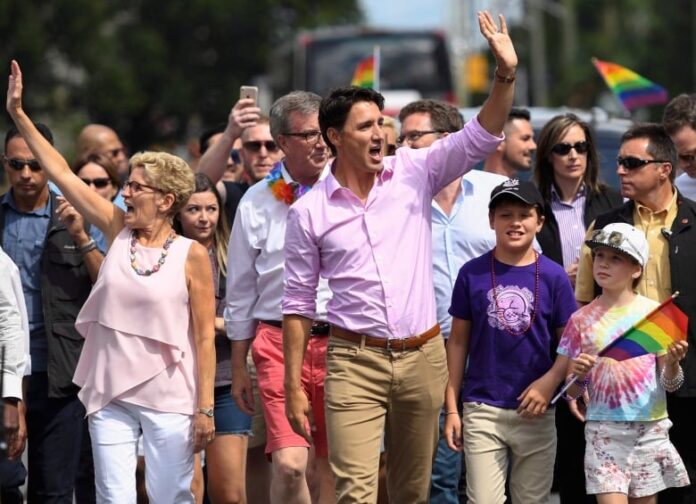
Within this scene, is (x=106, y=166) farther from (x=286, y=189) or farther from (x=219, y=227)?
(x=286, y=189)

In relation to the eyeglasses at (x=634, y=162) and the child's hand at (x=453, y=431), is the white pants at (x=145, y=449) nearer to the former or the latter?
the child's hand at (x=453, y=431)

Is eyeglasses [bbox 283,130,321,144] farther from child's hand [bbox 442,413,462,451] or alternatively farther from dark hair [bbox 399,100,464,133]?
child's hand [bbox 442,413,462,451]

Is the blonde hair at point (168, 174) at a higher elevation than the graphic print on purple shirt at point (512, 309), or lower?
higher

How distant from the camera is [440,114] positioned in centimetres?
868

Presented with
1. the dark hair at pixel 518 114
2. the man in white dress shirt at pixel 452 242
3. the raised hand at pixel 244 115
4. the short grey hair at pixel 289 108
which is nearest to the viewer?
the short grey hair at pixel 289 108

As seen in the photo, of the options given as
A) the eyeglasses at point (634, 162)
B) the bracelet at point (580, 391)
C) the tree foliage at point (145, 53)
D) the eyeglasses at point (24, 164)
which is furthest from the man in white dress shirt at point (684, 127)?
the tree foliage at point (145, 53)

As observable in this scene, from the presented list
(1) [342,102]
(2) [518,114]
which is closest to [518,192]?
(1) [342,102]

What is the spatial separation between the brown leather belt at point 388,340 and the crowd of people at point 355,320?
14 mm

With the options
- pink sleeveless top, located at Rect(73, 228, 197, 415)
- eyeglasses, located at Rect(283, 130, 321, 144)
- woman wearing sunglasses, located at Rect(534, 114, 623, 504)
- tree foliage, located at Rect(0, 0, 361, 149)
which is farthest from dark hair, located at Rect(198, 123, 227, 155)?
tree foliage, located at Rect(0, 0, 361, 149)

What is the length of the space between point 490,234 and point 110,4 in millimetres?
38139

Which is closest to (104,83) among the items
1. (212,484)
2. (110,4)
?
(110,4)

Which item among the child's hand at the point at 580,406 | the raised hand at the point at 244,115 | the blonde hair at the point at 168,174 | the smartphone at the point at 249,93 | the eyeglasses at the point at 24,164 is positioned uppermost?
the smartphone at the point at 249,93

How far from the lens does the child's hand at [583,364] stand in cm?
723

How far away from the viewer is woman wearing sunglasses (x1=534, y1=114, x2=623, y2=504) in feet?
28.2
